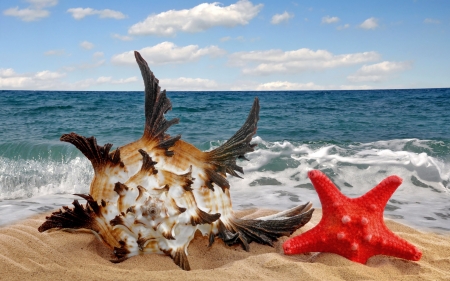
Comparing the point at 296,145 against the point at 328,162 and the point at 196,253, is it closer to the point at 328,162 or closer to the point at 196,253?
the point at 328,162

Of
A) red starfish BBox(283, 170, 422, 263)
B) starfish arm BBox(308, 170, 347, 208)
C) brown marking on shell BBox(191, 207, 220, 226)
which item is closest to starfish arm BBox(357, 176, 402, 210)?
red starfish BBox(283, 170, 422, 263)

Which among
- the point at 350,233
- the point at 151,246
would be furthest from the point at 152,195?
the point at 350,233

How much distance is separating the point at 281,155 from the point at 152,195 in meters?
6.66

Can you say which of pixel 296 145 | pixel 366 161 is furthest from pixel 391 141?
pixel 366 161

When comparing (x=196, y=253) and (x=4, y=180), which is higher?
(x=196, y=253)

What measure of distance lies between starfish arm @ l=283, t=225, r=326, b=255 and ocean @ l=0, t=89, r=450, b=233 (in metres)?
1.85

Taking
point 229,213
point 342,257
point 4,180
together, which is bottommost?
point 4,180

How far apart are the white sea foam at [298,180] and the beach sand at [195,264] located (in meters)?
1.28

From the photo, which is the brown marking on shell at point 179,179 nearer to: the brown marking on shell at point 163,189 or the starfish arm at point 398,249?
the brown marking on shell at point 163,189

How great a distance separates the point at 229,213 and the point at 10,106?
64.5 feet

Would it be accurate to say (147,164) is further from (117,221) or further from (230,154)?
(230,154)

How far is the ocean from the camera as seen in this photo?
5.32 m

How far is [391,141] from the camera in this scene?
451 inches

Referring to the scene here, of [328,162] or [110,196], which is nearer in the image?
[110,196]
